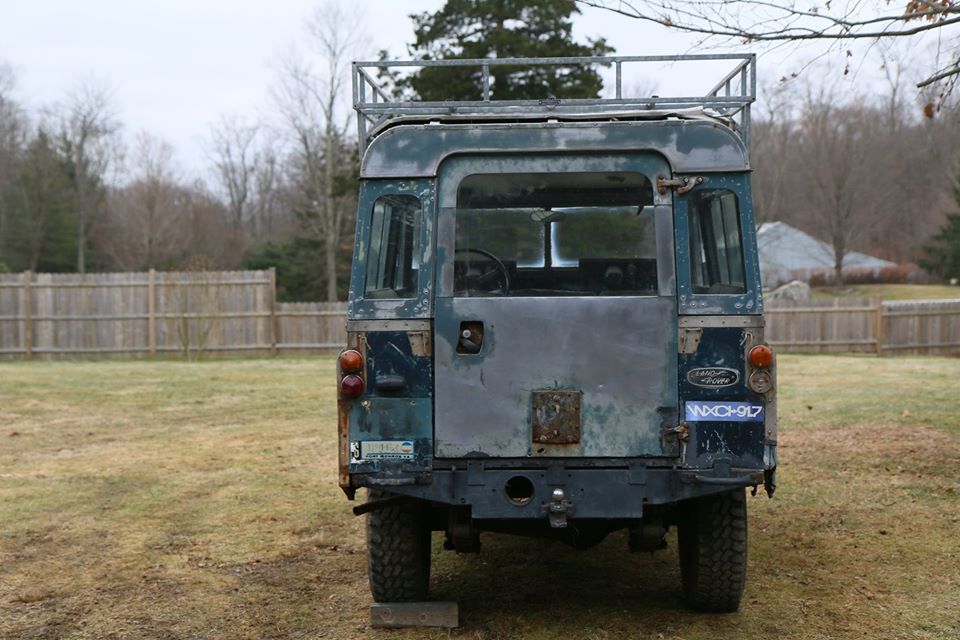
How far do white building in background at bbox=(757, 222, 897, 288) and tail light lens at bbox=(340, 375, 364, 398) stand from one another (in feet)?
154

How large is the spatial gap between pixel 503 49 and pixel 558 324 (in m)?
19.5

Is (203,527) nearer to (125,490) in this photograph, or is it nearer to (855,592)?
(125,490)

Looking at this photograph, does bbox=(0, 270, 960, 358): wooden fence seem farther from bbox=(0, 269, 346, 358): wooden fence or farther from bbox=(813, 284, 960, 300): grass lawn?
bbox=(813, 284, 960, 300): grass lawn

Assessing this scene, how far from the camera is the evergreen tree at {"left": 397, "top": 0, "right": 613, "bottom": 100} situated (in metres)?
22.4

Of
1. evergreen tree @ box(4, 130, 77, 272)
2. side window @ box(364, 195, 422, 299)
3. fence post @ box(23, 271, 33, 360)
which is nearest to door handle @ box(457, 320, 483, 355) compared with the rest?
side window @ box(364, 195, 422, 299)

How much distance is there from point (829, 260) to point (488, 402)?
165 ft

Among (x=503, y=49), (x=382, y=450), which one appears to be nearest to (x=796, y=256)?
(x=503, y=49)

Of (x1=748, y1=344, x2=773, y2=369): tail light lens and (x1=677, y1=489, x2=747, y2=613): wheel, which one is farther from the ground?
(x1=748, y1=344, x2=773, y2=369): tail light lens

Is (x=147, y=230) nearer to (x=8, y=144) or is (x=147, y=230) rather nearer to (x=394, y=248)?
(x=8, y=144)

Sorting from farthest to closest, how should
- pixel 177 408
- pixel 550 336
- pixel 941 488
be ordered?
pixel 177 408 < pixel 941 488 < pixel 550 336

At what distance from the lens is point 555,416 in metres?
4.56

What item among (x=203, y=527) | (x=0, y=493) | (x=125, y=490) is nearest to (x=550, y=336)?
(x=203, y=527)

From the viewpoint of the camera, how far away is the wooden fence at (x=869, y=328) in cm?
2550

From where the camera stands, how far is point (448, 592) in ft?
18.0
